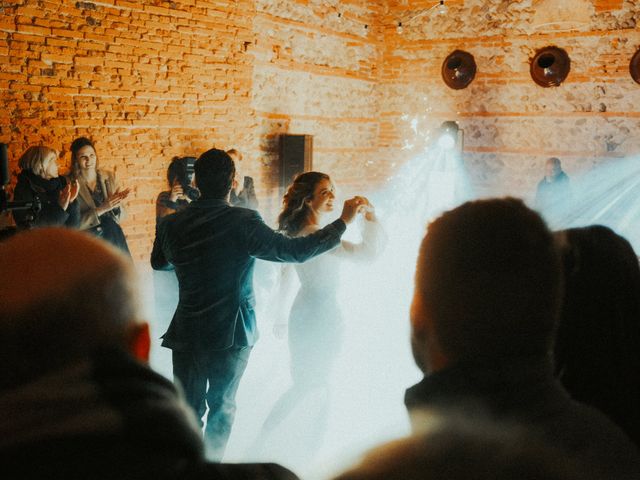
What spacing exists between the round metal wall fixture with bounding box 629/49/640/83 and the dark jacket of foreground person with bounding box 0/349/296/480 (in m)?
7.67

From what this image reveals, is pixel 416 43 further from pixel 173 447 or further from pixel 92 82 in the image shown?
pixel 173 447

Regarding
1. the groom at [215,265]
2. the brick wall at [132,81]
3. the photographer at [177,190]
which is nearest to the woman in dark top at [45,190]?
the brick wall at [132,81]

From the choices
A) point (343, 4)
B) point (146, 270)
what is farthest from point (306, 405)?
point (343, 4)

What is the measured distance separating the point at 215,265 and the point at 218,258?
0.12 ft

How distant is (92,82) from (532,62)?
5594 mm

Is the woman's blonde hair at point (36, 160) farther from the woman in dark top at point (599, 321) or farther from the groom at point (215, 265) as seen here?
the woman in dark top at point (599, 321)

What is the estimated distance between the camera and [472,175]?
8.41 metres

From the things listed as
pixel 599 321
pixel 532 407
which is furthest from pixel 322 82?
pixel 532 407

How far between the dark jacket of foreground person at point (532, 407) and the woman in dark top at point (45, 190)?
3.73m

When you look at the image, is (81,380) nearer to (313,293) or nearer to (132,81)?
(313,293)

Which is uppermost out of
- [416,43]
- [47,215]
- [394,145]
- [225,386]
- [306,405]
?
[416,43]

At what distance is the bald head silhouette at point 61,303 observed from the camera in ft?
2.56

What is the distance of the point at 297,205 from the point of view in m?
3.24

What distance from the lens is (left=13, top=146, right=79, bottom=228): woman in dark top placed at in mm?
4105
